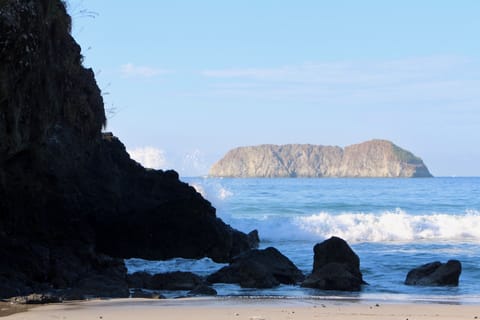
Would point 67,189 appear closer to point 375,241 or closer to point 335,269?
point 335,269

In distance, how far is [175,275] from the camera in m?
15.4

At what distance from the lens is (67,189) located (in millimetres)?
16703

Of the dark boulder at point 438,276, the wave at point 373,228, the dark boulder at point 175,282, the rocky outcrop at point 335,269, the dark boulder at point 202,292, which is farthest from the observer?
the wave at point 373,228

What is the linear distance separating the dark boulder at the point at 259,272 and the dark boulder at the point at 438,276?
232cm

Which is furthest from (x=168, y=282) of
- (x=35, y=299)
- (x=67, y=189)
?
(x=35, y=299)

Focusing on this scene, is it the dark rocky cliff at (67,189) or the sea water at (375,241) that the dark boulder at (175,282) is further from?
the dark rocky cliff at (67,189)

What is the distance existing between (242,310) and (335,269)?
19.3 feet

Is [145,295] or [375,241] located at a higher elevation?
[375,241]

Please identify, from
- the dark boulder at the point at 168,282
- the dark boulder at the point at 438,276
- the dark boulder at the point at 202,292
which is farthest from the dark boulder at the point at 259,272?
the dark boulder at the point at 438,276

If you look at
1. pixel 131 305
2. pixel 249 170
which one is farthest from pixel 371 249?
pixel 249 170

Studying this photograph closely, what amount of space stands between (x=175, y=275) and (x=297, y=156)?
544 feet

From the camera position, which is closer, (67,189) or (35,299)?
(35,299)

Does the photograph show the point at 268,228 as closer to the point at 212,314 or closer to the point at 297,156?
the point at 212,314

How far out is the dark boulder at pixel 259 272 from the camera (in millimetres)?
15670
